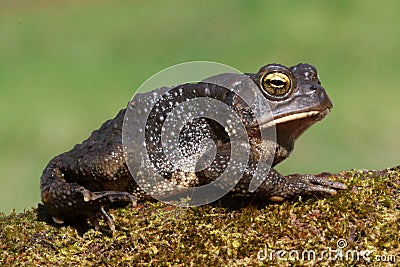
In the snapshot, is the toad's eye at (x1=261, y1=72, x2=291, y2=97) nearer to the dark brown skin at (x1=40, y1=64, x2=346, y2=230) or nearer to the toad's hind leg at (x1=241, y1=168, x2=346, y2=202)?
the dark brown skin at (x1=40, y1=64, x2=346, y2=230)

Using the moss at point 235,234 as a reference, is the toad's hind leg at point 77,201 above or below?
above

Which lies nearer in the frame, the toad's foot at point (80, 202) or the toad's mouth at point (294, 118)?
the toad's foot at point (80, 202)

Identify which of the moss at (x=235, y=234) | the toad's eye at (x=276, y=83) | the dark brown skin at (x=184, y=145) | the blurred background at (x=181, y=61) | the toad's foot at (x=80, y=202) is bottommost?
the moss at (x=235, y=234)

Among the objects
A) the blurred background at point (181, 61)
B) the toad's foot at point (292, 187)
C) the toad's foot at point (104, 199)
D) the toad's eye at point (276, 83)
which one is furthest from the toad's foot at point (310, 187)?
the blurred background at point (181, 61)

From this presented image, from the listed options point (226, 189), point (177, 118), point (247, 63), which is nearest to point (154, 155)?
point (177, 118)

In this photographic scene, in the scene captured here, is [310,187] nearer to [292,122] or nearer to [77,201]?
[292,122]

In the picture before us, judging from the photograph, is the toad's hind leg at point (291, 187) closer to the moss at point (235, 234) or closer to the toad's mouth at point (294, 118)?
the moss at point (235, 234)

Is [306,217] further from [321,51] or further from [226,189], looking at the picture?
[321,51]

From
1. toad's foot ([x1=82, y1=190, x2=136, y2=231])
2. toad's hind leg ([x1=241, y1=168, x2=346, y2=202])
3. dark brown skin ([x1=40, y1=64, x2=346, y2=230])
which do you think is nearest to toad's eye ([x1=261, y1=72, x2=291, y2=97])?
dark brown skin ([x1=40, y1=64, x2=346, y2=230])
